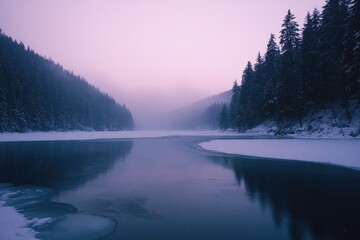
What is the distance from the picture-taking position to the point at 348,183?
1324cm

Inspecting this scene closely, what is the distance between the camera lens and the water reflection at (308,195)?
7.83 meters

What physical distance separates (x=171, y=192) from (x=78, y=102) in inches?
5034

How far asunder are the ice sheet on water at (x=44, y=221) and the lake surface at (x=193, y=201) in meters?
0.04

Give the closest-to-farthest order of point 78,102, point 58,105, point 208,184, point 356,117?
point 208,184 → point 356,117 → point 58,105 → point 78,102

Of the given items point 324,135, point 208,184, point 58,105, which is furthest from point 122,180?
point 58,105

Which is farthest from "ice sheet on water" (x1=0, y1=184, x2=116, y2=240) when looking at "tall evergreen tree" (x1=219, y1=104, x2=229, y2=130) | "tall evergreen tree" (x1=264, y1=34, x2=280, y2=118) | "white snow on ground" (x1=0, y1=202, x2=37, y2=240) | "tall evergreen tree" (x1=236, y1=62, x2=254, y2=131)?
"tall evergreen tree" (x1=219, y1=104, x2=229, y2=130)

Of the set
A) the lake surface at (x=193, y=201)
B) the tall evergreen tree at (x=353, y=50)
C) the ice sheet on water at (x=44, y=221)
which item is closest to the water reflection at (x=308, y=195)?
the lake surface at (x=193, y=201)

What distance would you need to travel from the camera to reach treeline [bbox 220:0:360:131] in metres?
35.9

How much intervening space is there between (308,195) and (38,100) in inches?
3783

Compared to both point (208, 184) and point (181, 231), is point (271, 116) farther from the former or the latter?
point (181, 231)

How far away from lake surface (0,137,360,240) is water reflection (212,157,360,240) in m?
0.03

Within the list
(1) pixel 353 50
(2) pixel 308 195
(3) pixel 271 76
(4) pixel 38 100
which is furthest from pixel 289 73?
(4) pixel 38 100

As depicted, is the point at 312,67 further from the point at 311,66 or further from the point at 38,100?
the point at 38,100

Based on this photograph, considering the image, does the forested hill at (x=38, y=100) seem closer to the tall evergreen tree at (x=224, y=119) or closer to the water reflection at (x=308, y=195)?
the tall evergreen tree at (x=224, y=119)
